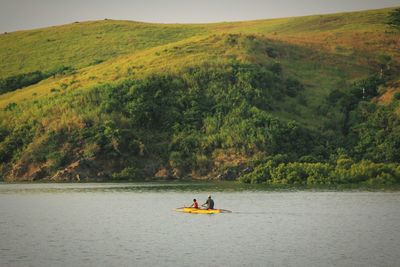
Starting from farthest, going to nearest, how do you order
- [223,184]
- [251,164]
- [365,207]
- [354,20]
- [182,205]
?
[354,20], [251,164], [223,184], [182,205], [365,207]

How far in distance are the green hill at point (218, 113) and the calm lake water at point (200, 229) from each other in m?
25.9

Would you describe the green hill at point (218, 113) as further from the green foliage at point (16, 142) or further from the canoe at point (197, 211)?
the canoe at point (197, 211)

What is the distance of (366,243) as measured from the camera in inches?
1907

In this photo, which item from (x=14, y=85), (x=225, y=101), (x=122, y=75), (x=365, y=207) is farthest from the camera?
(x=14, y=85)

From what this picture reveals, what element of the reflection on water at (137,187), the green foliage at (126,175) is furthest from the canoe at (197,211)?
the green foliage at (126,175)

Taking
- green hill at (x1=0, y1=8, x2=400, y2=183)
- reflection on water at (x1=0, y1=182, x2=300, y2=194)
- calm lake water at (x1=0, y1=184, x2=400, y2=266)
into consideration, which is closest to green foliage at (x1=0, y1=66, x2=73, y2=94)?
green hill at (x1=0, y1=8, x2=400, y2=183)

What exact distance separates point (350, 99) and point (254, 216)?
76373 millimetres

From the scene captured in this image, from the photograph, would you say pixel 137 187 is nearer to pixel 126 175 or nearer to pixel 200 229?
pixel 126 175

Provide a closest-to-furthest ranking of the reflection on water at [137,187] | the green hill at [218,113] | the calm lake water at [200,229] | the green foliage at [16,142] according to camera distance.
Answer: the calm lake water at [200,229], the reflection on water at [137,187], the green hill at [218,113], the green foliage at [16,142]

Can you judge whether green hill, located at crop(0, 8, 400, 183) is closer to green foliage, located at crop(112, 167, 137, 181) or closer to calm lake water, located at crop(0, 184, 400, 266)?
green foliage, located at crop(112, 167, 137, 181)

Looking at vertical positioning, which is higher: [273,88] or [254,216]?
[273,88]

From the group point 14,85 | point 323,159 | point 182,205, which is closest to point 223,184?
point 323,159

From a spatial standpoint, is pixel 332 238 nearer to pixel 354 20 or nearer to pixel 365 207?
pixel 365 207

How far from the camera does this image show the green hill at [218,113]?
116375 mm
